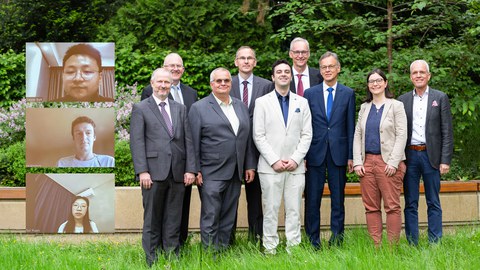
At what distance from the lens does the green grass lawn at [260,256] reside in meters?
5.52

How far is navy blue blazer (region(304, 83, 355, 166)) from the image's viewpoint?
6629 millimetres

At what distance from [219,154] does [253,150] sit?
376 mm

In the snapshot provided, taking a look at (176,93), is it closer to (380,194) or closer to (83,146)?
(83,146)

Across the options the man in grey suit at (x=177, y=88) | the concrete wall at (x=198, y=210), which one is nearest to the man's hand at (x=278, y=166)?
the man in grey suit at (x=177, y=88)

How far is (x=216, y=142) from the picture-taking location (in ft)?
20.8

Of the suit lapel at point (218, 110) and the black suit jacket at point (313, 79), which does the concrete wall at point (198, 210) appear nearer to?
the black suit jacket at point (313, 79)

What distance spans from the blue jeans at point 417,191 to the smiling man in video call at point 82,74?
3072 millimetres

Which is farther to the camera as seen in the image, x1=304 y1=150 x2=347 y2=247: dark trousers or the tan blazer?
x1=304 y1=150 x2=347 y2=247: dark trousers

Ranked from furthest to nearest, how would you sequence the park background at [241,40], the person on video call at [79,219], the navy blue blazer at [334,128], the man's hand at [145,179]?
the park background at [241,40], the person on video call at [79,219], the navy blue blazer at [334,128], the man's hand at [145,179]

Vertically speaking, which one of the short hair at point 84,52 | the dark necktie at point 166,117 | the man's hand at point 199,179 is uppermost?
the short hair at point 84,52

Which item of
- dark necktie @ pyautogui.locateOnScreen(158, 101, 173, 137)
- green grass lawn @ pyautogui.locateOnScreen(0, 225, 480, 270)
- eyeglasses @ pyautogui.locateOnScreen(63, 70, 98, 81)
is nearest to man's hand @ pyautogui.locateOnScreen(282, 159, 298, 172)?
green grass lawn @ pyautogui.locateOnScreen(0, 225, 480, 270)

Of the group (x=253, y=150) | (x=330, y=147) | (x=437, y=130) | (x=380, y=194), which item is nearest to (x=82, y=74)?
(x=253, y=150)

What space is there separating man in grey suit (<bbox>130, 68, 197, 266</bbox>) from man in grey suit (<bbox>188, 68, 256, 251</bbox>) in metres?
0.14

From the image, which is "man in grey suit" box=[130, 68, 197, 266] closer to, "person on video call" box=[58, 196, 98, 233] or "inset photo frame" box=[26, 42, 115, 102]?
"inset photo frame" box=[26, 42, 115, 102]
